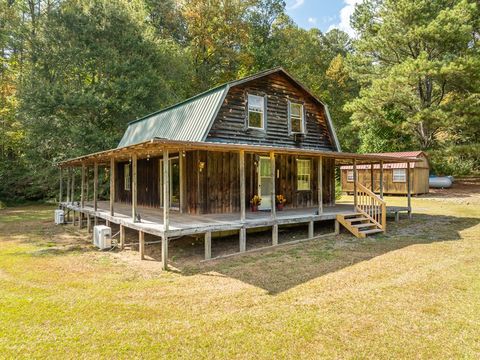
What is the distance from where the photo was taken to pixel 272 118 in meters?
13.1

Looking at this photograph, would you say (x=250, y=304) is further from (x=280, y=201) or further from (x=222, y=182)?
(x=280, y=201)

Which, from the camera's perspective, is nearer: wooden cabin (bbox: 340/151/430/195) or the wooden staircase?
the wooden staircase

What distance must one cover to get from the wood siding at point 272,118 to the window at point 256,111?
0.61ft

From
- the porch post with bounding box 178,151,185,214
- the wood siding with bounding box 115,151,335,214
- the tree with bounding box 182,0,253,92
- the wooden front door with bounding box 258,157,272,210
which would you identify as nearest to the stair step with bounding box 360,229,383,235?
the wood siding with bounding box 115,151,335,214

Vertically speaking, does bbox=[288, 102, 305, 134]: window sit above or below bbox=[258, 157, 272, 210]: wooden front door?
above

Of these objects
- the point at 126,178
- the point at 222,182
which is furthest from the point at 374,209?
the point at 126,178

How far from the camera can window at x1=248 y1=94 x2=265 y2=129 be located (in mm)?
12445

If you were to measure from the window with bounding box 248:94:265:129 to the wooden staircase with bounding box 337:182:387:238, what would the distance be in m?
4.30

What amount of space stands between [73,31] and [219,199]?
1864cm

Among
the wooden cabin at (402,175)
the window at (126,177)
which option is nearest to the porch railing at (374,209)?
the window at (126,177)

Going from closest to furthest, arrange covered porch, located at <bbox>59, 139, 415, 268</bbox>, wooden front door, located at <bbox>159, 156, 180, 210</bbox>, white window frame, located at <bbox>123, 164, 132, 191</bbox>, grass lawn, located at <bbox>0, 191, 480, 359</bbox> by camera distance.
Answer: grass lawn, located at <bbox>0, 191, 480, 359</bbox>, covered porch, located at <bbox>59, 139, 415, 268</bbox>, wooden front door, located at <bbox>159, 156, 180, 210</bbox>, white window frame, located at <bbox>123, 164, 132, 191</bbox>

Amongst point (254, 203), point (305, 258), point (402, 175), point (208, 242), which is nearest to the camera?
point (208, 242)

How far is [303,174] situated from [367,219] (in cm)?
334

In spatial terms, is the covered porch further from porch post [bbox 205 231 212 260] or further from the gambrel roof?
the gambrel roof
